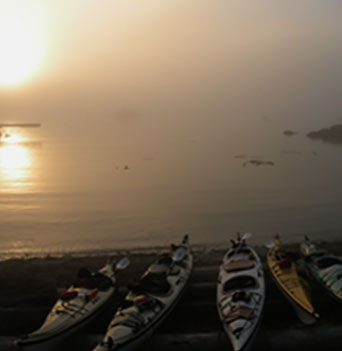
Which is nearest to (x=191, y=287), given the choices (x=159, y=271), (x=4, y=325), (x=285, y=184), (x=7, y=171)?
(x=159, y=271)

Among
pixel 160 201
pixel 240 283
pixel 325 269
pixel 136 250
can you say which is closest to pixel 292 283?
pixel 240 283

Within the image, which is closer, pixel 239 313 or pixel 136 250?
pixel 239 313

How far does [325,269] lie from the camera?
12.9 metres

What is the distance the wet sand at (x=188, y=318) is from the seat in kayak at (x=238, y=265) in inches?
32.5

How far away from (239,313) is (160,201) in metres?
23.9

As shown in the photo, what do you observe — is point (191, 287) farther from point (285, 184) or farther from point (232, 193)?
point (285, 184)

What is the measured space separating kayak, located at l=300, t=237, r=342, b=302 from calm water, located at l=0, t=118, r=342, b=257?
9102mm

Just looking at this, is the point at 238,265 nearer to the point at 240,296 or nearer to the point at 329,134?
the point at 240,296

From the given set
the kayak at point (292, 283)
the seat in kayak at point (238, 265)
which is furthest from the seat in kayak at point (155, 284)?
the kayak at point (292, 283)

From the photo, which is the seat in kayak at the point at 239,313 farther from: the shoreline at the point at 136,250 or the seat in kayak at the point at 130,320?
the shoreline at the point at 136,250

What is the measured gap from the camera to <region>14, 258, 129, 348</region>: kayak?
960 cm

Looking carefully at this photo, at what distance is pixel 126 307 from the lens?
10602 mm

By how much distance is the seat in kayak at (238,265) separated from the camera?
42.3ft

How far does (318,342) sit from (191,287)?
4.69m
